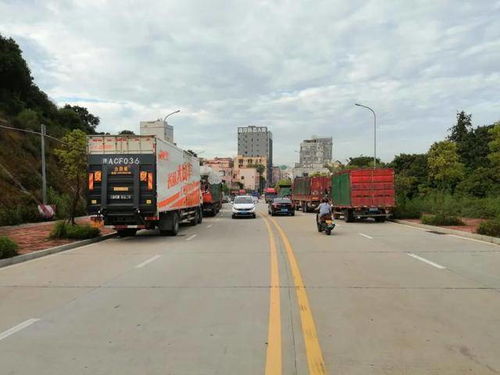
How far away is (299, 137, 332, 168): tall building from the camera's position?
180 m

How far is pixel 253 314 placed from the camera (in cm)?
715

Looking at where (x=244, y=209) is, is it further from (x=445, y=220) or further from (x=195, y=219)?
(x=445, y=220)

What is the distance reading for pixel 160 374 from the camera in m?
4.86

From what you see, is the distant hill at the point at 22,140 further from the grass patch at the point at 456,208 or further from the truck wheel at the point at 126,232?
the grass patch at the point at 456,208

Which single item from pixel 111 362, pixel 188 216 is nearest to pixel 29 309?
pixel 111 362

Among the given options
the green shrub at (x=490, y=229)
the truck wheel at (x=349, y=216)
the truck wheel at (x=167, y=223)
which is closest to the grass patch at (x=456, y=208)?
the truck wheel at (x=349, y=216)

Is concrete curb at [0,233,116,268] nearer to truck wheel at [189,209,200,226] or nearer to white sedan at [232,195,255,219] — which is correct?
truck wheel at [189,209,200,226]

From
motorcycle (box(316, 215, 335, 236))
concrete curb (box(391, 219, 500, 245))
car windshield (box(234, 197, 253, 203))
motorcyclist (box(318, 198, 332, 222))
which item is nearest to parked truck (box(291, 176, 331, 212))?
car windshield (box(234, 197, 253, 203))

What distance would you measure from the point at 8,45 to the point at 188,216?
34452mm

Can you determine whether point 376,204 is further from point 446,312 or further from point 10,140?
point 10,140

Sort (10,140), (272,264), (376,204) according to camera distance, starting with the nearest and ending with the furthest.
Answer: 1. (272,264)
2. (376,204)
3. (10,140)

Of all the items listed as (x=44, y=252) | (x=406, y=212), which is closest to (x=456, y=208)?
(x=406, y=212)

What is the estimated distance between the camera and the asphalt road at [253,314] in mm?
5219

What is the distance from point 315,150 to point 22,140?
14652 centimetres
